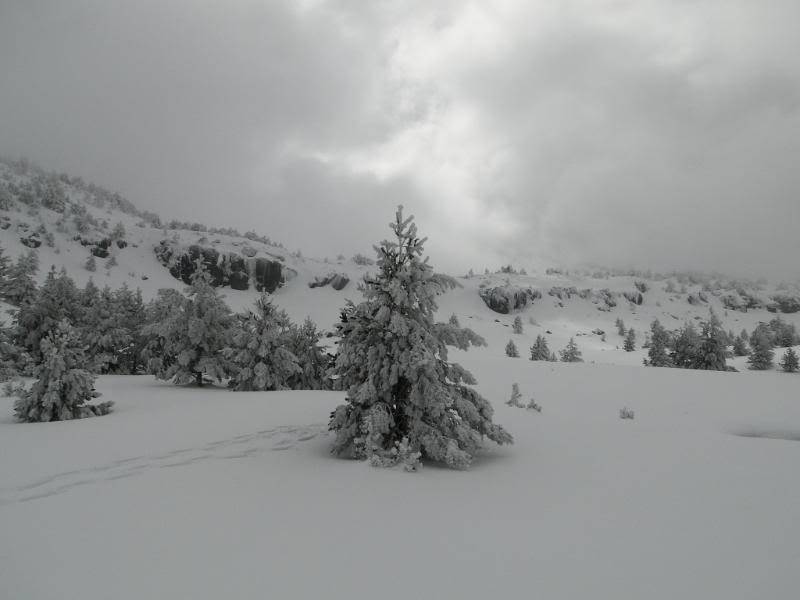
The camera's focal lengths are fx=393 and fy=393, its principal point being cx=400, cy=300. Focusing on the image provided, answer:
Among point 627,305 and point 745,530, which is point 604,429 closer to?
point 745,530

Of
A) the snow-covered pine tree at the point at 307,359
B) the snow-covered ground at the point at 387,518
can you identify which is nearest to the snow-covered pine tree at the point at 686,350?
the snow-covered ground at the point at 387,518

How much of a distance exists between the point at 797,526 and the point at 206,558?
22.1ft

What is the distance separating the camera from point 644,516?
504cm

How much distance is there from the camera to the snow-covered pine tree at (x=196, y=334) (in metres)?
21.0

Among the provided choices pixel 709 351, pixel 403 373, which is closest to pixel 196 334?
pixel 403 373

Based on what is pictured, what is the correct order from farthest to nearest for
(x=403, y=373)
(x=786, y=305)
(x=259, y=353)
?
1. (x=786, y=305)
2. (x=259, y=353)
3. (x=403, y=373)

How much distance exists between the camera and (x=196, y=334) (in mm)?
20969

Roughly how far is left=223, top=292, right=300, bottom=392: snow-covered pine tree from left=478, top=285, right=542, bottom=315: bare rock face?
90.8 m

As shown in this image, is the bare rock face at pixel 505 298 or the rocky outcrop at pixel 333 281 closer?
the rocky outcrop at pixel 333 281

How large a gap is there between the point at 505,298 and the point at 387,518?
106672 millimetres

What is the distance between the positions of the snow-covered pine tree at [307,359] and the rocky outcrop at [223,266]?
206ft

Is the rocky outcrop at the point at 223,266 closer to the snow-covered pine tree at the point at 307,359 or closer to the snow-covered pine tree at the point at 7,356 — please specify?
the snow-covered pine tree at the point at 7,356

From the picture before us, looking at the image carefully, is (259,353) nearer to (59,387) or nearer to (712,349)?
(59,387)

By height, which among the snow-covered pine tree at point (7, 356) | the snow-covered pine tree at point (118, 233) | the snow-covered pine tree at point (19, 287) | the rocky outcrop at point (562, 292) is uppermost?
the snow-covered pine tree at point (118, 233)
